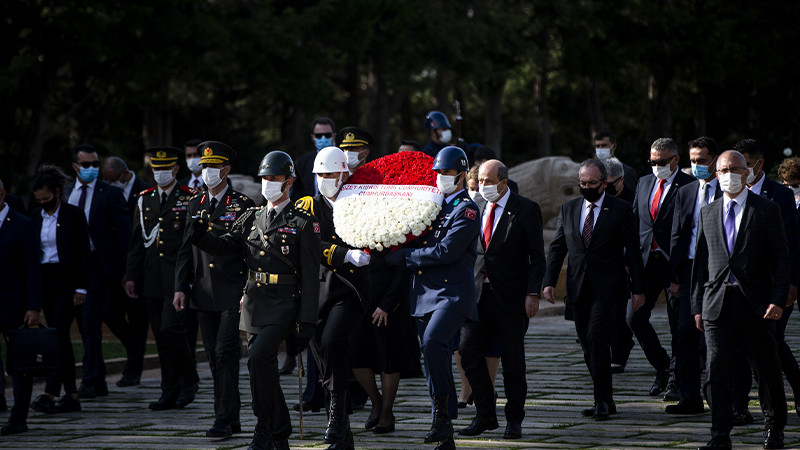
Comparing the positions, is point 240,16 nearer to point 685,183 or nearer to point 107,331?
point 107,331

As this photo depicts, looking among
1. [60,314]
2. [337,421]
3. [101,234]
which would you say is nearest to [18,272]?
[60,314]

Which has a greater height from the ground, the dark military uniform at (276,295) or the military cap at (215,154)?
the military cap at (215,154)

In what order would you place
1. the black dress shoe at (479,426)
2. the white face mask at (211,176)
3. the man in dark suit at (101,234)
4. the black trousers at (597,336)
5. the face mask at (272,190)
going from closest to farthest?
the face mask at (272,190) → the black dress shoe at (479,426) → the black trousers at (597,336) → the white face mask at (211,176) → the man in dark suit at (101,234)

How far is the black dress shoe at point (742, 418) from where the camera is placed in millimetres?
9578

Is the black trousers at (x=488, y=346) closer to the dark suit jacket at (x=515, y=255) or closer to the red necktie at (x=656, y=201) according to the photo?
the dark suit jacket at (x=515, y=255)

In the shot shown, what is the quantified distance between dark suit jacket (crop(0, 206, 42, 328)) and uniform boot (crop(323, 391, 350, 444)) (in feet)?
11.1

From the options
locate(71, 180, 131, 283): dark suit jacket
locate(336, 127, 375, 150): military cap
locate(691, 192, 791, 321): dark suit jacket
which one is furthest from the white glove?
locate(71, 180, 131, 283): dark suit jacket

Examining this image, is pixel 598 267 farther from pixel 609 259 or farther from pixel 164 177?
pixel 164 177

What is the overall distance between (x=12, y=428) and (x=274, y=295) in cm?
304

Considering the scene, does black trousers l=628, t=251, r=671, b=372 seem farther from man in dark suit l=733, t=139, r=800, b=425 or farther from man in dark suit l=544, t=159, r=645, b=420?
man in dark suit l=733, t=139, r=800, b=425

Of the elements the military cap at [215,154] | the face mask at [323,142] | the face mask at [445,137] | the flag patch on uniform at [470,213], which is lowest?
the flag patch on uniform at [470,213]

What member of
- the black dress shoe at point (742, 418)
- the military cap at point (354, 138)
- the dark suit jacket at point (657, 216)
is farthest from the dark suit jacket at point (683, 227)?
the military cap at point (354, 138)

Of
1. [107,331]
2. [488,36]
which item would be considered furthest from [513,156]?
[107,331]

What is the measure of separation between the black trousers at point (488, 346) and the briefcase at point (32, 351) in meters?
3.54
